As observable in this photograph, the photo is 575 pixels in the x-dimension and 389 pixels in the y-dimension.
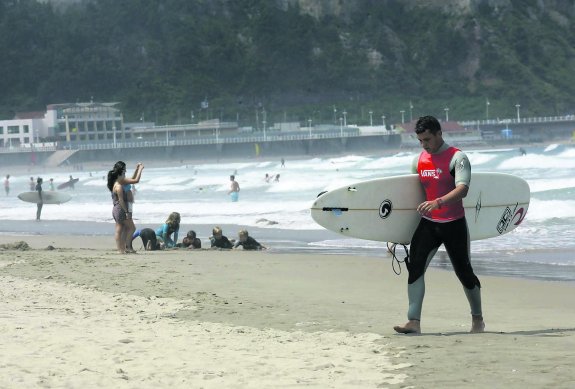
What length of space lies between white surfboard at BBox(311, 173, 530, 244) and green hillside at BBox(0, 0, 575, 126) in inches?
5251

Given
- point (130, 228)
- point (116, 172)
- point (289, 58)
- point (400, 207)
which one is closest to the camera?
point (400, 207)

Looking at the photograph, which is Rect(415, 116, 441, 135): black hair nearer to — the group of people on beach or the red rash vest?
the red rash vest

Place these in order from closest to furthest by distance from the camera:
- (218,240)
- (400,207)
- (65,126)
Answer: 1. (400,207)
2. (218,240)
3. (65,126)

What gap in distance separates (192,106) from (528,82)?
45231 millimetres

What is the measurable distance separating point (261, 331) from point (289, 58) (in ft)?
517

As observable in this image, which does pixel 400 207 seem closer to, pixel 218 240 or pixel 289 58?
pixel 218 240

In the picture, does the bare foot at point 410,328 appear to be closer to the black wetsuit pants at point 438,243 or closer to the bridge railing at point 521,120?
the black wetsuit pants at point 438,243

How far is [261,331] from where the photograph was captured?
277 inches

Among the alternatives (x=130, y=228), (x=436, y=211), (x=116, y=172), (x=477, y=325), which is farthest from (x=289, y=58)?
(x=436, y=211)

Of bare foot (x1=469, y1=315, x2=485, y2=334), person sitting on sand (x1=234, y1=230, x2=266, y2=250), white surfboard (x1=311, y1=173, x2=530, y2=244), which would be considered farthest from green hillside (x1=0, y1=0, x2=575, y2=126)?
bare foot (x1=469, y1=315, x2=485, y2=334)

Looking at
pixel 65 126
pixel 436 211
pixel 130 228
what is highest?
pixel 65 126

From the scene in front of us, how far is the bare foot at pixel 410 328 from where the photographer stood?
691cm

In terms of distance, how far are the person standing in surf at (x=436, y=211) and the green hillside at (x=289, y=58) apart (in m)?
134

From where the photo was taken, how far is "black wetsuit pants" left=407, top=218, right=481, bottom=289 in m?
6.89
